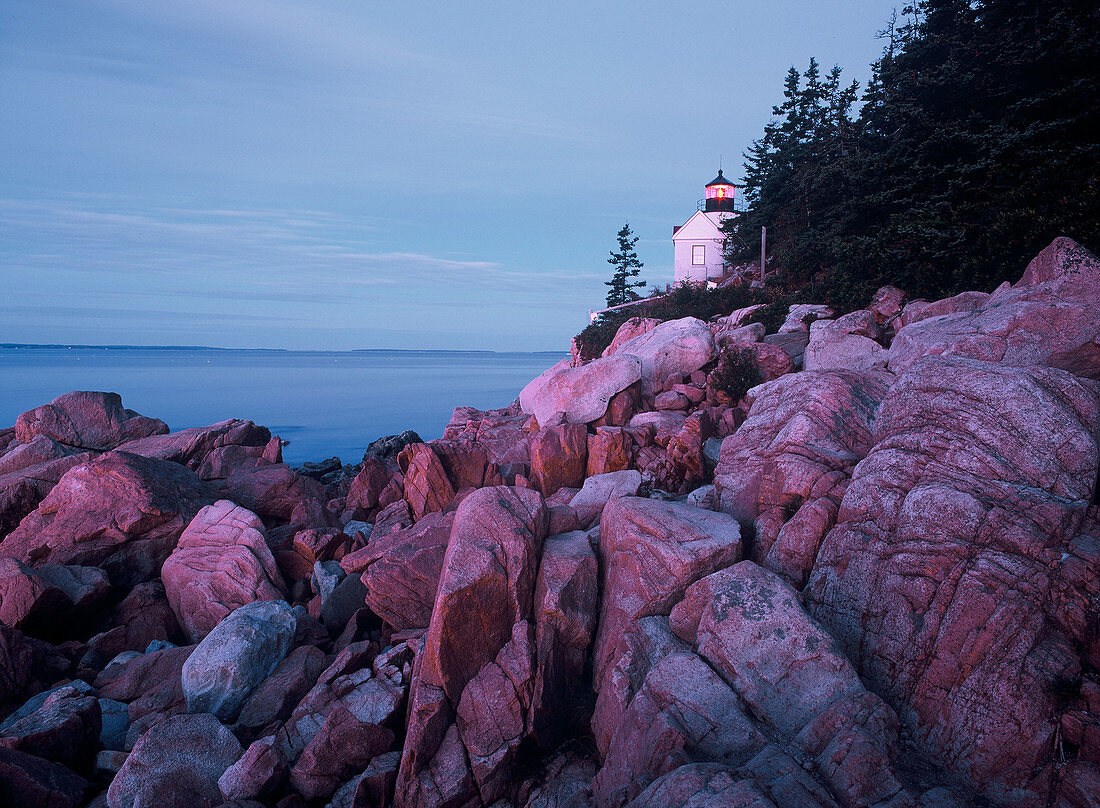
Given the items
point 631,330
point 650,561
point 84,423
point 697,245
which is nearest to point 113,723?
point 650,561

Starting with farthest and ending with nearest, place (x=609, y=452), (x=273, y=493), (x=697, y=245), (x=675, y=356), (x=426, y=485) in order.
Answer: (x=697, y=245), (x=675, y=356), (x=273, y=493), (x=426, y=485), (x=609, y=452)

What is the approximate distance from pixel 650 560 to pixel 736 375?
1013 centimetres

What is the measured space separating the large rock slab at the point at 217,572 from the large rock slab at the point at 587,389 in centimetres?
845

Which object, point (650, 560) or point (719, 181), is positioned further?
point (719, 181)

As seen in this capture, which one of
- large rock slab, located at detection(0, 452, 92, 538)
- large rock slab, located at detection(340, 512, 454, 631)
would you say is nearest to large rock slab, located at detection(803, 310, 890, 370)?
large rock slab, located at detection(340, 512, 454, 631)

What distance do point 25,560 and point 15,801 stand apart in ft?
30.9

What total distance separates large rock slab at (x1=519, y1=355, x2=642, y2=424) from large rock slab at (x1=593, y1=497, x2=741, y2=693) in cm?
802

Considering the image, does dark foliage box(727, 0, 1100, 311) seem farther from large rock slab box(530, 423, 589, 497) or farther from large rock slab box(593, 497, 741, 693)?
large rock slab box(593, 497, 741, 693)

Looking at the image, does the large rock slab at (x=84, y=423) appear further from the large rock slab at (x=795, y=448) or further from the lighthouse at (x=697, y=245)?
the lighthouse at (x=697, y=245)

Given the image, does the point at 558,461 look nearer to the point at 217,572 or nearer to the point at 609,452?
the point at 609,452

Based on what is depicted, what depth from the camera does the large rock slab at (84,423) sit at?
949 inches

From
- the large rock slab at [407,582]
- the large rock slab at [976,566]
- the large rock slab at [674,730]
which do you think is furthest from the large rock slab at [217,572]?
the large rock slab at [976,566]

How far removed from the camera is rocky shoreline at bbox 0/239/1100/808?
7215 mm

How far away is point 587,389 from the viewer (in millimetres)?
19422
